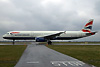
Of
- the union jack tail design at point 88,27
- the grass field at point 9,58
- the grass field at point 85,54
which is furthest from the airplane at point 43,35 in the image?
the grass field at point 9,58

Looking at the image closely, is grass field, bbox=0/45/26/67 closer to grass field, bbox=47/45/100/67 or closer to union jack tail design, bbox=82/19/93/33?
grass field, bbox=47/45/100/67

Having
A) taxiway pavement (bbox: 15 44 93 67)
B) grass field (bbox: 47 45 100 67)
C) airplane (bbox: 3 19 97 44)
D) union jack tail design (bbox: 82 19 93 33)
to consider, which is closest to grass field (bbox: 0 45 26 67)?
taxiway pavement (bbox: 15 44 93 67)

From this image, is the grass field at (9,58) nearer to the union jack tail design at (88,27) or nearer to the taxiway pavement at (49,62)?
the taxiway pavement at (49,62)

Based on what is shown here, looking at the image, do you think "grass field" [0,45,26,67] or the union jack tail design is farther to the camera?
the union jack tail design

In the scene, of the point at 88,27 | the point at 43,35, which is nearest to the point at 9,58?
the point at 43,35

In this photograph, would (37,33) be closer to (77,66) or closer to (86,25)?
(86,25)

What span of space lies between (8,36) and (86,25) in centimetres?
2805

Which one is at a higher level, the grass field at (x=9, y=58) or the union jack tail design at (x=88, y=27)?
the union jack tail design at (x=88, y=27)

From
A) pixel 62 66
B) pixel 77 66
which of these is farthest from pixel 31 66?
pixel 77 66

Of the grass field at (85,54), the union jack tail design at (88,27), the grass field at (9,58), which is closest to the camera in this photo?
the grass field at (9,58)

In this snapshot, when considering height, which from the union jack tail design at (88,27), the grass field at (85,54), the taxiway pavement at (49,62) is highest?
the union jack tail design at (88,27)

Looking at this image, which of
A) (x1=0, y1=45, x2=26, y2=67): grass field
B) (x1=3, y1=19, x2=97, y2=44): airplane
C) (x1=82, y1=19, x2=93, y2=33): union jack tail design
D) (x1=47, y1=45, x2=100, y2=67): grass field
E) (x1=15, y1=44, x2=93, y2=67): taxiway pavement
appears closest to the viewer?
(x1=15, y1=44, x2=93, y2=67): taxiway pavement

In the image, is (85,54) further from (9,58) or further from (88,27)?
(88,27)

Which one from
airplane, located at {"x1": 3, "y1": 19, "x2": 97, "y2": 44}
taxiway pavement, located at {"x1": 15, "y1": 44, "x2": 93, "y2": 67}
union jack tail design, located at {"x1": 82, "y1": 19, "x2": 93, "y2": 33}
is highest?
union jack tail design, located at {"x1": 82, "y1": 19, "x2": 93, "y2": 33}
